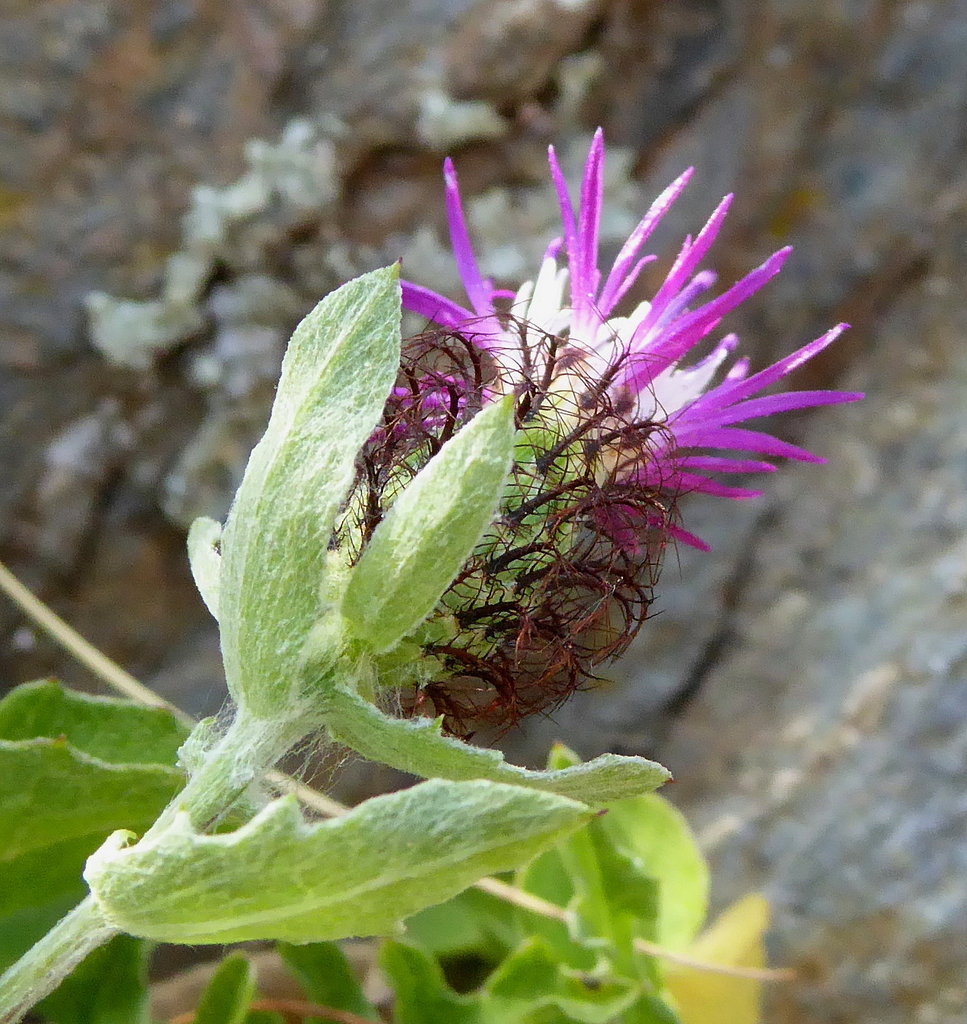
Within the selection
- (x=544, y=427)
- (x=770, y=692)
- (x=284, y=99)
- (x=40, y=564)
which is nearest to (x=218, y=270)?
(x=284, y=99)

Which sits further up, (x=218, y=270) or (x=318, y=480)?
(x=218, y=270)

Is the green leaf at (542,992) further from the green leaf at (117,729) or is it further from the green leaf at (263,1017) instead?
the green leaf at (117,729)

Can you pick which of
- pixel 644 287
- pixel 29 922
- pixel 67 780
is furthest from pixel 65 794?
pixel 644 287

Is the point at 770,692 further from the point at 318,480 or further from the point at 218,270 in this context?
the point at 318,480

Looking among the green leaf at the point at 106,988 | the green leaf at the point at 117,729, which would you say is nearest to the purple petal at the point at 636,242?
the green leaf at the point at 117,729

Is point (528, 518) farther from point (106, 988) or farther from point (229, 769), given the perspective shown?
point (106, 988)

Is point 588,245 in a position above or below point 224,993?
above
